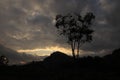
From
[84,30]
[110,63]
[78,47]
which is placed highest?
[84,30]

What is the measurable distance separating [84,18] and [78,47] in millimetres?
9989

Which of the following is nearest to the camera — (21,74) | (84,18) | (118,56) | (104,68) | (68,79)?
(68,79)

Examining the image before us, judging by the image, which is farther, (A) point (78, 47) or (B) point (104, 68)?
(A) point (78, 47)

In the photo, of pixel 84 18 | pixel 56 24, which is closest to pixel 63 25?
pixel 56 24

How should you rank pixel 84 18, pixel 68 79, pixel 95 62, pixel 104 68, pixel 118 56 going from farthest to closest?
pixel 84 18
pixel 118 56
pixel 95 62
pixel 104 68
pixel 68 79

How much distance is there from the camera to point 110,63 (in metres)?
71.6

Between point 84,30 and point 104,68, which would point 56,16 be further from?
point 104,68

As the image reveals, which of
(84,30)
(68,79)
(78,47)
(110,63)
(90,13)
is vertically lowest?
(68,79)

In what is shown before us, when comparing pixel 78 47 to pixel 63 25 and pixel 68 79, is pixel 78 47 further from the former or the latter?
pixel 68 79

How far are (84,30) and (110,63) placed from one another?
15.8 m

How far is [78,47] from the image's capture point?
81.5 metres

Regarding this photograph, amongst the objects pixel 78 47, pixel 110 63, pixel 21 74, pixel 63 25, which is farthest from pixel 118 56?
pixel 21 74

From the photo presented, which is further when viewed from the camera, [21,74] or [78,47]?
[78,47]

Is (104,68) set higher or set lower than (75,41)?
lower
